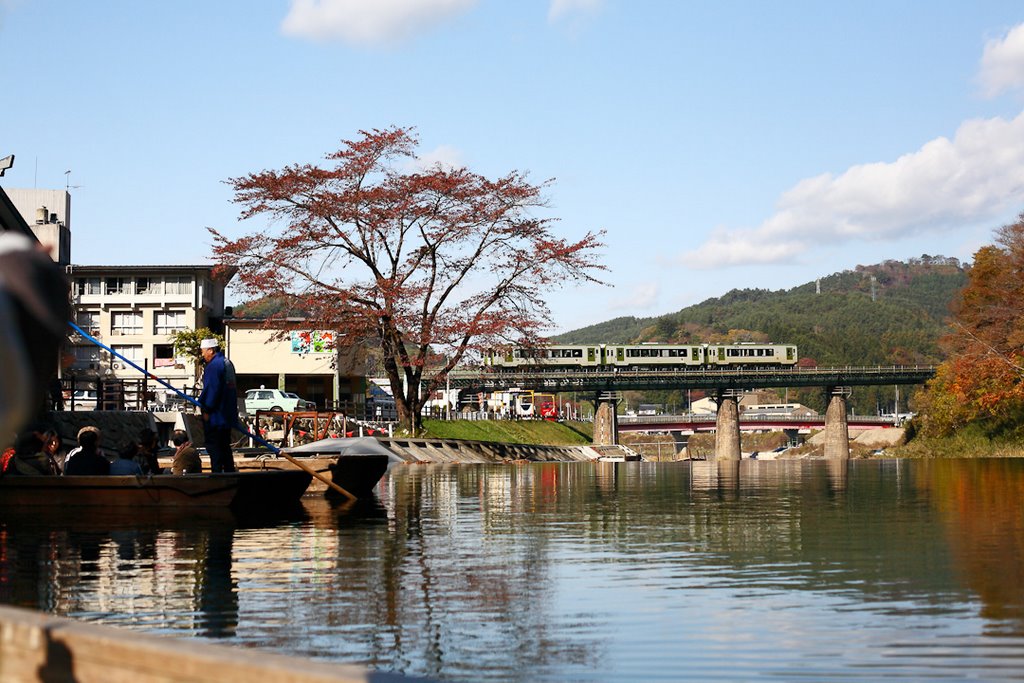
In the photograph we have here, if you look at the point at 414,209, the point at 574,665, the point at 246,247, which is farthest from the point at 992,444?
the point at 574,665

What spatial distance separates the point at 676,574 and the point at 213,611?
3227mm

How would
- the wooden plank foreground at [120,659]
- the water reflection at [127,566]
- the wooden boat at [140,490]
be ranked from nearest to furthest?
the wooden plank foreground at [120,659], the water reflection at [127,566], the wooden boat at [140,490]

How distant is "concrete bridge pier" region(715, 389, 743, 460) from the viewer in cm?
10106

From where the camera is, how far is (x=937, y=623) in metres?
6.25

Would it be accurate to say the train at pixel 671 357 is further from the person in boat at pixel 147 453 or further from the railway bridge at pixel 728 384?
the person in boat at pixel 147 453

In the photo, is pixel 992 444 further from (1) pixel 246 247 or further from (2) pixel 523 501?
(2) pixel 523 501

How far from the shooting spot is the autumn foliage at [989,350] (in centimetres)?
5684

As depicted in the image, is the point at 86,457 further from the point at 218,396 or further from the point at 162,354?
the point at 162,354

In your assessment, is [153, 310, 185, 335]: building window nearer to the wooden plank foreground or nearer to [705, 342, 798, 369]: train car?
[705, 342, 798, 369]: train car

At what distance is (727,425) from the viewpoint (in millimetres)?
101750

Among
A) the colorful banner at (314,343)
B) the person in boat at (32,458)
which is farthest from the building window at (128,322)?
the person in boat at (32,458)

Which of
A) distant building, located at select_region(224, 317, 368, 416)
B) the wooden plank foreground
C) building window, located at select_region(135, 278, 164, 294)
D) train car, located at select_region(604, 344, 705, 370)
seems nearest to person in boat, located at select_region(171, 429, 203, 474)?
the wooden plank foreground

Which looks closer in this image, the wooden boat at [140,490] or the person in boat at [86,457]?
the wooden boat at [140,490]

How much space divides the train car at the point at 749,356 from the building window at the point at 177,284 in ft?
155
